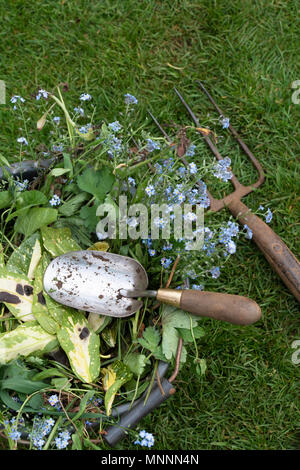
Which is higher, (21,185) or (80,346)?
(21,185)

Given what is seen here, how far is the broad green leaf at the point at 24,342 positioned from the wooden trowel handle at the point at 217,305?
306 millimetres

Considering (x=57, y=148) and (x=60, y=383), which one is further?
(x=57, y=148)

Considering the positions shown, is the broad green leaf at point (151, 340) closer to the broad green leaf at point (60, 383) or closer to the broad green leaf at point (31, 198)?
the broad green leaf at point (60, 383)

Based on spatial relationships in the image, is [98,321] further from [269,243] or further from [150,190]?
[269,243]

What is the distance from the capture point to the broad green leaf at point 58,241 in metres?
1.12

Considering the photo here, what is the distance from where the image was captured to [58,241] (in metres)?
1.14

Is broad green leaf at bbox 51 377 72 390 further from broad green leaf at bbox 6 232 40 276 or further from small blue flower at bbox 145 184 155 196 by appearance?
small blue flower at bbox 145 184 155 196

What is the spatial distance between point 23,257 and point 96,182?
278 millimetres

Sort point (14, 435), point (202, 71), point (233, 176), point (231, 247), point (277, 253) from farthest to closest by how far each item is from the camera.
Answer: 1. point (202, 71)
2. point (233, 176)
3. point (277, 253)
4. point (231, 247)
5. point (14, 435)

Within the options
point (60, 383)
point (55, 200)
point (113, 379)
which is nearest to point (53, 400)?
point (60, 383)

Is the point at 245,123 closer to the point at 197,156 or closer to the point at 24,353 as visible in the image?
the point at 197,156

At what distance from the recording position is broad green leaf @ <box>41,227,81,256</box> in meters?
1.12

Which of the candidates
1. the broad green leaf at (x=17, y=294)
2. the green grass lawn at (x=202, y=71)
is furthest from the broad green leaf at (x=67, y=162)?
the green grass lawn at (x=202, y=71)
